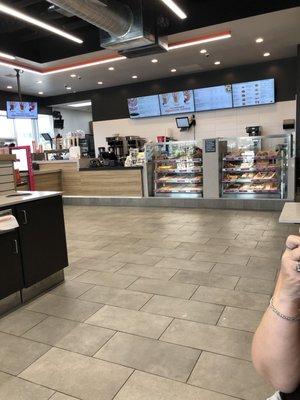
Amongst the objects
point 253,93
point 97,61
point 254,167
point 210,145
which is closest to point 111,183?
point 210,145

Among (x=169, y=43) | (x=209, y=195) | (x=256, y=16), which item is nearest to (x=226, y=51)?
(x=169, y=43)

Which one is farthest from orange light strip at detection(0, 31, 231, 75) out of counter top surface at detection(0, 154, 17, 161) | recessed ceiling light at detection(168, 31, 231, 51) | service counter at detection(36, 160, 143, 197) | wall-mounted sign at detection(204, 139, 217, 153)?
counter top surface at detection(0, 154, 17, 161)

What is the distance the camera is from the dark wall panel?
876 cm

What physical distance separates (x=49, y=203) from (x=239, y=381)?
7.72 ft

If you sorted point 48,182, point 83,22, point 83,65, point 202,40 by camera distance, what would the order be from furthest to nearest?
point 48,182, point 83,65, point 83,22, point 202,40

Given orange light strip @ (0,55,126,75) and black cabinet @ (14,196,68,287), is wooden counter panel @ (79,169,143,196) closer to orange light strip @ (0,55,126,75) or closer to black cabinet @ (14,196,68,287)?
orange light strip @ (0,55,126,75)

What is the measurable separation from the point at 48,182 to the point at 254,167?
5177mm

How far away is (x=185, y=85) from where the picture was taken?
32.9 feet

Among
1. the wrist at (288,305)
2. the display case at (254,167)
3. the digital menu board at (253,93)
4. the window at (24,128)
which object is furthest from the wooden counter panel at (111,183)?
the wrist at (288,305)

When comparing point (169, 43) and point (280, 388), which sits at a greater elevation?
point (169, 43)

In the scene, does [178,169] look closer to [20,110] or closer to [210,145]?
[210,145]

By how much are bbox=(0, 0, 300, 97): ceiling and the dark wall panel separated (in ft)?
0.91

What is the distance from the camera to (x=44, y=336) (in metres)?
2.53

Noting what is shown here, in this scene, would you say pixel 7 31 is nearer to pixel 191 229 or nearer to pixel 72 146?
pixel 72 146
